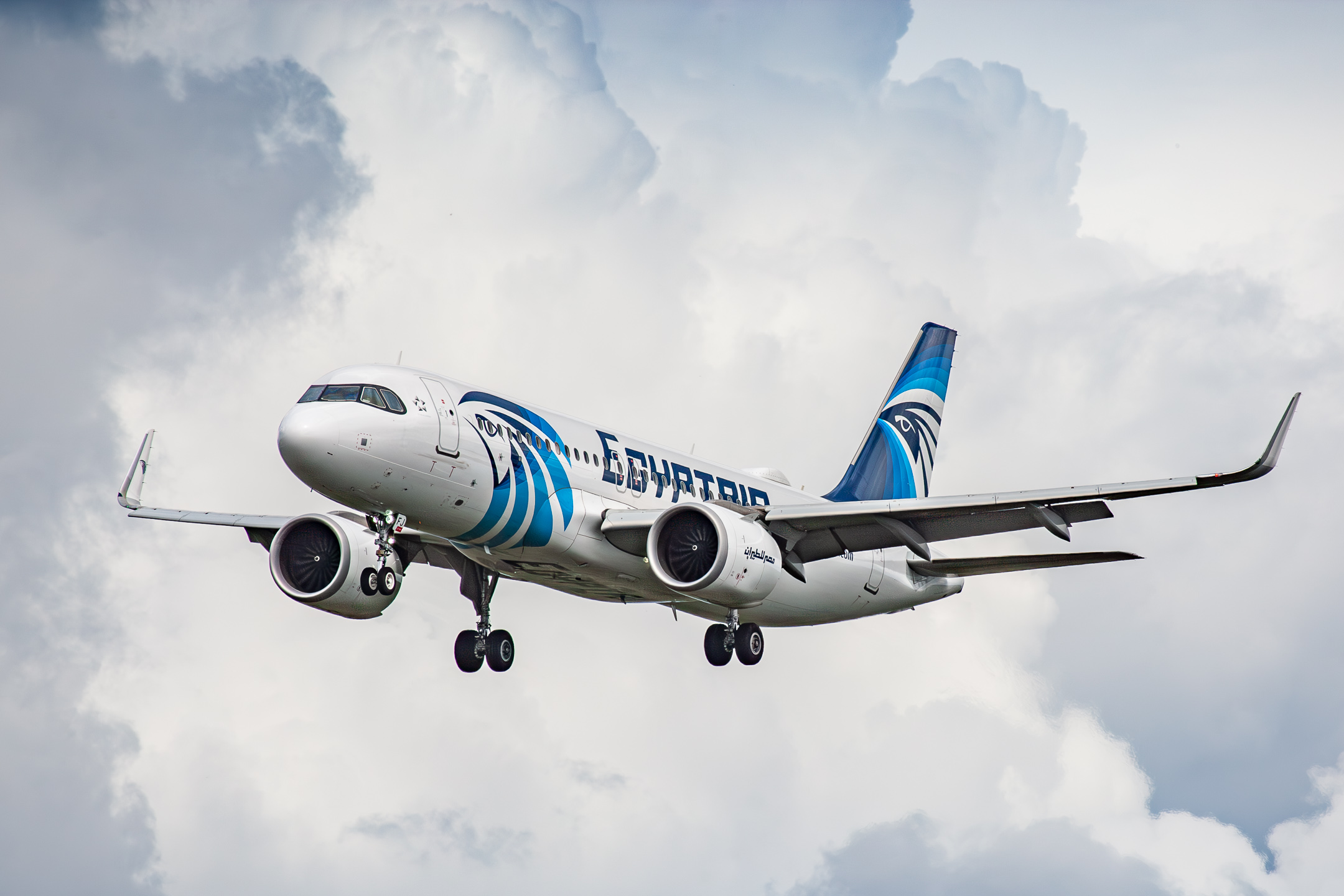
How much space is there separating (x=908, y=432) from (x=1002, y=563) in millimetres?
9838

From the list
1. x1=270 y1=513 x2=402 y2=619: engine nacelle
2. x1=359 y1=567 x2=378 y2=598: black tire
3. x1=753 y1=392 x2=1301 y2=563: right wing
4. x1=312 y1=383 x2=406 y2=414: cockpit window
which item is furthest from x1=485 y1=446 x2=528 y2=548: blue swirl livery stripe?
x1=753 y1=392 x2=1301 y2=563: right wing

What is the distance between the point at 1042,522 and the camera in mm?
27469

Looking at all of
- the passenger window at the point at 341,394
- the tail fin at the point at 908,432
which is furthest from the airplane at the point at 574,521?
the tail fin at the point at 908,432

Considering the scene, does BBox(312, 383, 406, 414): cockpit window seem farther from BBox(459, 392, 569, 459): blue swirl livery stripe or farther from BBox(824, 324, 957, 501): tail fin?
BBox(824, 324, 957, 501): tail fin

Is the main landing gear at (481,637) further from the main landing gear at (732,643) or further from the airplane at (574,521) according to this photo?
the main landing gear at (732,643)

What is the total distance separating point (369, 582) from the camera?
1125 inches

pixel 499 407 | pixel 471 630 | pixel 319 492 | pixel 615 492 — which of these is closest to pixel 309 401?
pixel 319 492

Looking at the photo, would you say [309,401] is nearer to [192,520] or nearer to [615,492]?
[615,492]

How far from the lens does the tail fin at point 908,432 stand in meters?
40.6

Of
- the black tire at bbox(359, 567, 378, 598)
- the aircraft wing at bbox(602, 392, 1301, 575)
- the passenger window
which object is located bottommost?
the black tire at bbox(359, 567, 378, 598)

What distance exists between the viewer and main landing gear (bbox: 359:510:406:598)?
26.7 metres

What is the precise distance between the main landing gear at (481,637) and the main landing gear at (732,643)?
487 cm

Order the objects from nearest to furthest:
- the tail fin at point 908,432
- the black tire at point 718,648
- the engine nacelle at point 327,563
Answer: the engine nacelle at point 327,563
the black tire at point 718,648
the tail fin at point 908,432

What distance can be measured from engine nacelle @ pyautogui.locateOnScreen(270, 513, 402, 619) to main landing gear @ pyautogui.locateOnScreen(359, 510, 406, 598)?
0.30m
